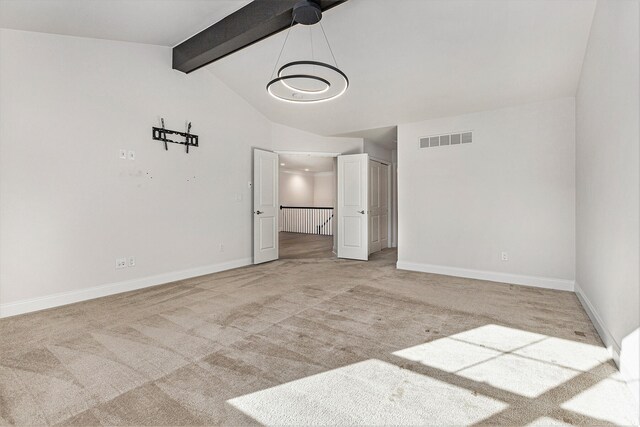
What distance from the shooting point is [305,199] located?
45.2ft

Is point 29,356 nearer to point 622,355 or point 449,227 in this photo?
point 622,355

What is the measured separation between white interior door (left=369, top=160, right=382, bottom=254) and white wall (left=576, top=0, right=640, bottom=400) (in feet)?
12.4

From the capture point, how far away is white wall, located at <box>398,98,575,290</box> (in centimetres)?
409

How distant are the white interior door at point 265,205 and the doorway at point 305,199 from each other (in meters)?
2.62

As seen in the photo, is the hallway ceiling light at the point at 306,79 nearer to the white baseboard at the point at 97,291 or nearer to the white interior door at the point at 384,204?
the white baseboard at the point at 97,291

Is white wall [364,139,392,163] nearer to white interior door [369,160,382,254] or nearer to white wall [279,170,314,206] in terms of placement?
white interior door [369,160,382,254]

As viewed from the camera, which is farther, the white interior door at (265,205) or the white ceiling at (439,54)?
the white interior door at (265,205)

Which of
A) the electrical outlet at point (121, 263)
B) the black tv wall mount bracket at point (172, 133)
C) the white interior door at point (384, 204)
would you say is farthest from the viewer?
the white interior door at point (384, 204)

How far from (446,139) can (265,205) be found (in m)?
3.55

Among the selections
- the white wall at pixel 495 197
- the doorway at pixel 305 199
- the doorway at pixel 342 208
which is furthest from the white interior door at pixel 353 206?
the doorway at pixel 305 199

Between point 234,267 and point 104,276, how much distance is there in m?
2.00

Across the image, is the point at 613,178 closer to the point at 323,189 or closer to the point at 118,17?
the point at 118,17

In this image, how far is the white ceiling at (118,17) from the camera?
2.98 m

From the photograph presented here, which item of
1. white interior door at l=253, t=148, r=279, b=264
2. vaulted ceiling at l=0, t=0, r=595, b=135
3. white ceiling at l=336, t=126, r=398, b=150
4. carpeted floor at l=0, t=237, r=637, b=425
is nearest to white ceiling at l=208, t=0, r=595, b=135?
vaulted ceiling at l=0, t=0, r=595, b=135
